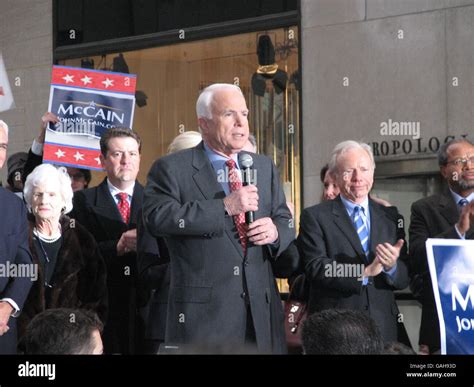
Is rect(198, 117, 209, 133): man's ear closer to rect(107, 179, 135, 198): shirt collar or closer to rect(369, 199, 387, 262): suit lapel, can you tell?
rect(369, 199, 387, 262): suit lapel

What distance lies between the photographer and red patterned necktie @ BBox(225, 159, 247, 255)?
6.66m

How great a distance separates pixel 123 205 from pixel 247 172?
175 centimetres

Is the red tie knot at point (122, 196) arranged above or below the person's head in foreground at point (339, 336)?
above

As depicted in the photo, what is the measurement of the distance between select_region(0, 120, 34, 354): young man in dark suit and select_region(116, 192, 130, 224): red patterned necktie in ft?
3.14

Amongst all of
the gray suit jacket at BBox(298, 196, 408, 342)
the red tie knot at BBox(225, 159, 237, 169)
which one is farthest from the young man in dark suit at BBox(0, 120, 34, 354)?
the gray suit jacket at BBox(298, 196, 408, 342)

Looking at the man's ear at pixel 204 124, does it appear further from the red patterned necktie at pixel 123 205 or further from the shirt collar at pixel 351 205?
the red patterned necktie at pixel 123 205

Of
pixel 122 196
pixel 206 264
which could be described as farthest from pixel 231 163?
pixel 122 196

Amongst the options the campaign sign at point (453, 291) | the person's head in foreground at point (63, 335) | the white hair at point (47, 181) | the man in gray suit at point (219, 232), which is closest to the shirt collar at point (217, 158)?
the man in gray suit at point (219, 232)

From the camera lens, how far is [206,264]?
659 centimetres

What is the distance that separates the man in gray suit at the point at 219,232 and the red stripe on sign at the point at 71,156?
243cm

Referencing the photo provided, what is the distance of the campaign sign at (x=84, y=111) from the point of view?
30.0 feet

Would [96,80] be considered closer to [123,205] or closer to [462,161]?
[123,205]

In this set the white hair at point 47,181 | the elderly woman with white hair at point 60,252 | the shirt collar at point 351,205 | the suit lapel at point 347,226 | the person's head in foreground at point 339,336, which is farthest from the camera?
the white hair at point 47,181

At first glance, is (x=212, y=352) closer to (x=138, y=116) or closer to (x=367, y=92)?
(x=367, y=92)
